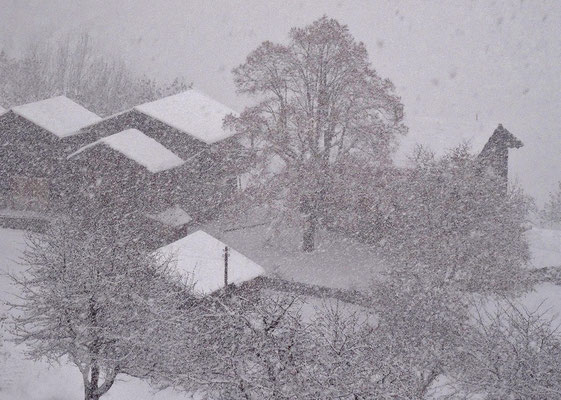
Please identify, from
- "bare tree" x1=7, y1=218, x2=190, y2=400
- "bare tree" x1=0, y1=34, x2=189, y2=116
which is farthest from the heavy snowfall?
"bare tree" x1=0, y1=34, x2=189, y2=116

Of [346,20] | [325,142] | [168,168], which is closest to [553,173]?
[325,142]

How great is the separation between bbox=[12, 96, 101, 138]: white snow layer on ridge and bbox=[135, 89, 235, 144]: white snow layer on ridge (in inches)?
128

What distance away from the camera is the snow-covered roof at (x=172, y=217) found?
23.2 meters

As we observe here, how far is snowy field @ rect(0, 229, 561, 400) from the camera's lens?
13.5 metres

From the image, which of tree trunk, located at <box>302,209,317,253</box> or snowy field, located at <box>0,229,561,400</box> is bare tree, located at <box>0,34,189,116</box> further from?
tree trunk, located at <box>302,209,317,253</box>

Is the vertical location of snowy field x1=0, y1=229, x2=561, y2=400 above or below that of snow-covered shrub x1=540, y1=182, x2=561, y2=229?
below

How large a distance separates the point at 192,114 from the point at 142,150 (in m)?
4.42

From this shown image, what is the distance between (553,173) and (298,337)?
1972 inches

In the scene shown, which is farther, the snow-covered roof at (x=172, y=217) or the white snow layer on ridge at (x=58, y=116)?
the white snow layer on ridge at (x=58, y=116)

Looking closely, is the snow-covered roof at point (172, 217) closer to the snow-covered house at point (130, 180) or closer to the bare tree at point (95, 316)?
the snow-covered house at point (130, 180)

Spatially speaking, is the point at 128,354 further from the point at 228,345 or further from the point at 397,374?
the point at 397,374

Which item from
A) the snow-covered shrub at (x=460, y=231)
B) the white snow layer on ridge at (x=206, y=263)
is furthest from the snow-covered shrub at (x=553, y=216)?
the white snow layer on ridge at (x=206, y=263)

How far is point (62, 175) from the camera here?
26.6m

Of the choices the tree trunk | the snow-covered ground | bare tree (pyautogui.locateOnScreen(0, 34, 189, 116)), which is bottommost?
the snow-covered ground
